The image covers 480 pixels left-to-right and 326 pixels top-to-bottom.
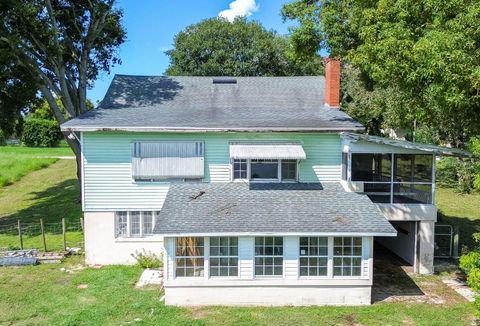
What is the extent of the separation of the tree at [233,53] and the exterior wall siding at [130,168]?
2962 centimetres

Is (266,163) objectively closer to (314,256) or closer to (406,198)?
(314,256)

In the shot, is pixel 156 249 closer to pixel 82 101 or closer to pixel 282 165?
pixel 282 165

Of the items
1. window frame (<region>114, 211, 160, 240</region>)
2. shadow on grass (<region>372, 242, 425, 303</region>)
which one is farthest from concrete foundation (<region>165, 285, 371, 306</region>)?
window frame (<region>114, 211, 160, 240</region>)

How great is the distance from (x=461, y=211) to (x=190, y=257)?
22.2m

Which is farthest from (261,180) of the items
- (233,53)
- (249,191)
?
(233,53)

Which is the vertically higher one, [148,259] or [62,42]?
[62,42]

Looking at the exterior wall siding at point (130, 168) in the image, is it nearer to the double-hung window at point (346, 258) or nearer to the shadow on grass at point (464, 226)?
the double-hung window at point (346, 258)

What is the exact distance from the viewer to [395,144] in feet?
53.6

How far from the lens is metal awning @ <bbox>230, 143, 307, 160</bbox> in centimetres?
1711

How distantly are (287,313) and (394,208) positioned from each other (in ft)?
23.0

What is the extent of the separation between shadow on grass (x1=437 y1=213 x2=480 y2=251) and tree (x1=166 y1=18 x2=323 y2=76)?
25317 millimetres

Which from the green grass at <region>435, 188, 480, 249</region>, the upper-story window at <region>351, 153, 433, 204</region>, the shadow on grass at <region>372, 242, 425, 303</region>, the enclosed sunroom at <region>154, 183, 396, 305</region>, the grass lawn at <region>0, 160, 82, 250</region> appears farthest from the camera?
the green grass at <region>435, 188, 480, 249</region>

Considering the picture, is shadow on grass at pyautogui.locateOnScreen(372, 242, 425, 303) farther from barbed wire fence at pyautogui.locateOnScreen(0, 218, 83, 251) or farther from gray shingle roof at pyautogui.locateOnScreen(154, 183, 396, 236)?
barbed wire fence at pyautogui.locateOnScreen(0, 218, 83, 251)

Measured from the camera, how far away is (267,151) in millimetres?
17438
